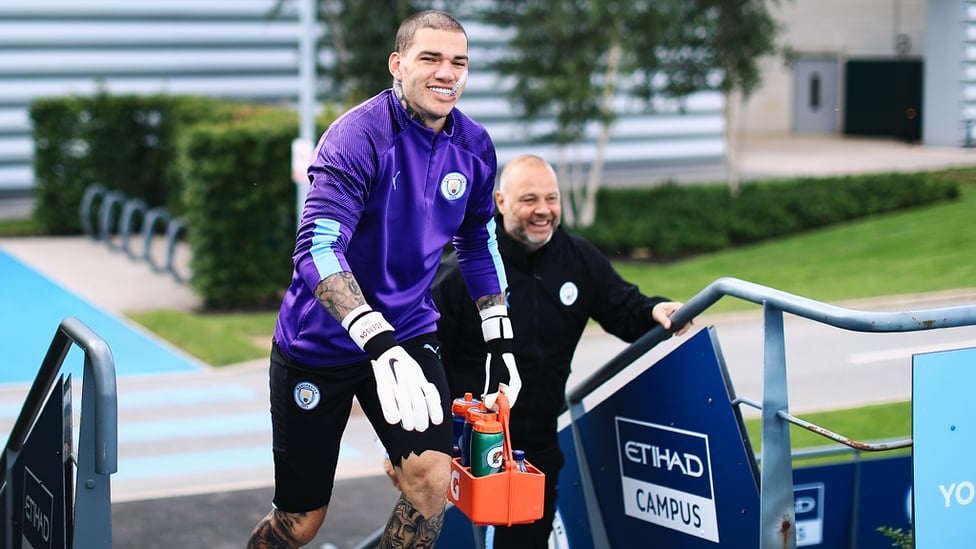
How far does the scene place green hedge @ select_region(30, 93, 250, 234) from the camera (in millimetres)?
18281

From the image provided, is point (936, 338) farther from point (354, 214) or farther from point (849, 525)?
point (354, 214)

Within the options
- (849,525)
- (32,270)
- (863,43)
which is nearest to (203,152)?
(32,270)

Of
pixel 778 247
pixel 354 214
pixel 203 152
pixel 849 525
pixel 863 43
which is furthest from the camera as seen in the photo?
pixel 778 247

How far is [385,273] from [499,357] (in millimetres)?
615

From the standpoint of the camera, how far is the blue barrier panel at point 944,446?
3.26 m

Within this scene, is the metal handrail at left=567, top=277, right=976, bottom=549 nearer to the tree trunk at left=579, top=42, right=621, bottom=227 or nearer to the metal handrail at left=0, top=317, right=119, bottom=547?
the metal handrail at left=0, top=317, right=119, bottom=547

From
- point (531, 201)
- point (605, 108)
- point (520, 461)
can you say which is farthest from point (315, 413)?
point (605, 108)

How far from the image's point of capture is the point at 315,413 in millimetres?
4227

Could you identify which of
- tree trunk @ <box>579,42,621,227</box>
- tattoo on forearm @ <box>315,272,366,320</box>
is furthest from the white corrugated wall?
tattoo on forearm @ <box>315,272,366,320</box>

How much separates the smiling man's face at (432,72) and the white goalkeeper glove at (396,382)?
800mm

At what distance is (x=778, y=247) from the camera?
18.0 m

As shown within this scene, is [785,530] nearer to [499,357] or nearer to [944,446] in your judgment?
[944,446]

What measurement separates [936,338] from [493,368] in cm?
175

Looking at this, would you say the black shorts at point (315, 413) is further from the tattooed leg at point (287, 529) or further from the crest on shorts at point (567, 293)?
the crest on shorts at point (567, 293)
